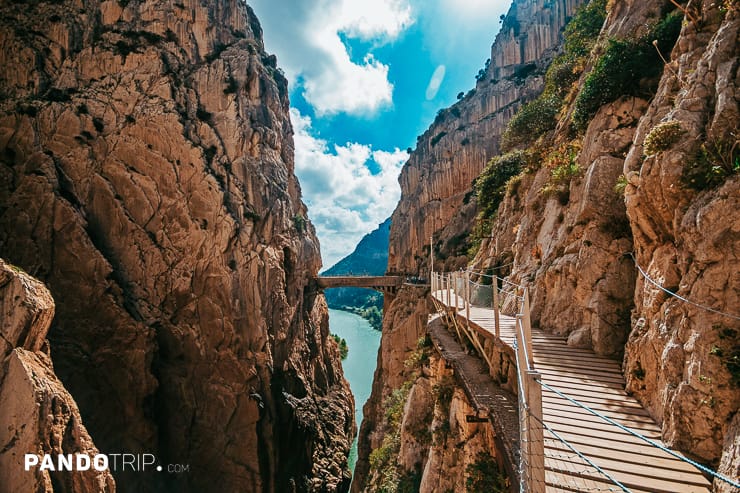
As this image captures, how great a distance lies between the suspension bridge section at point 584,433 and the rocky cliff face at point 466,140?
26113 mm

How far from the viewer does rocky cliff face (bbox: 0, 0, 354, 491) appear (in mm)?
17953

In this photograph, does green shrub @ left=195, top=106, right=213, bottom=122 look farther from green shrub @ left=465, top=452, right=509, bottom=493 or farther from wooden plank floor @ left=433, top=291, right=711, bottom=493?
green shrub @ left=465, top=452, right=509, bottom=493

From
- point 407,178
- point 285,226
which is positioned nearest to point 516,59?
point 407,178

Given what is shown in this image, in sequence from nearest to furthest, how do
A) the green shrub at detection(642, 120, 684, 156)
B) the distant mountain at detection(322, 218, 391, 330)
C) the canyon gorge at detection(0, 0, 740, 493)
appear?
the canyon gorge at detection(0, 0, 740, 493)
the green shrub at detection(642, 120, 684, 156)
the distant mountain at detection(322, 218, 391, 330)

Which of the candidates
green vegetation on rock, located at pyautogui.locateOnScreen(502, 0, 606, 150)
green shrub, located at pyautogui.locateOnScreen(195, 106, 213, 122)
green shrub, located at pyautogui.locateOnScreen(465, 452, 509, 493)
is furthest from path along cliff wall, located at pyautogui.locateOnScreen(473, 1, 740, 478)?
green shrub, located at pyautogui.locateOnScreen(195, 106, 213, 122)

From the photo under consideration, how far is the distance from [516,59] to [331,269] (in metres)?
150

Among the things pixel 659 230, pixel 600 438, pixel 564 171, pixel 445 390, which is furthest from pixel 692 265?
pixel 445 390

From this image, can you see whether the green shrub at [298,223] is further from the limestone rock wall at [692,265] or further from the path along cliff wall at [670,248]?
the limestone rock wall at [692,265]

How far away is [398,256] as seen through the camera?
41.2m

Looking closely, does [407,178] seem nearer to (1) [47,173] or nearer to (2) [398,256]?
(2) [398,256]

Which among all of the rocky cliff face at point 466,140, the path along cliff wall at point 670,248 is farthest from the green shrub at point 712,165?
the rocky cliff face at point 466,140

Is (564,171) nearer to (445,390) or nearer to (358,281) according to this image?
(445,390)

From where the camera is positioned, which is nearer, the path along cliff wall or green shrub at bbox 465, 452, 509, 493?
the path along cliff wall

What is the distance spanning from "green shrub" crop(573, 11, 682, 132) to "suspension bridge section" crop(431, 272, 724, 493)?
738cm
